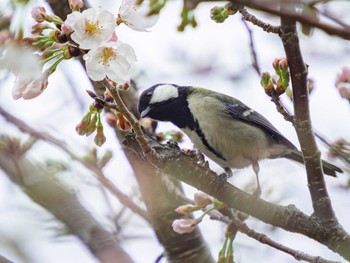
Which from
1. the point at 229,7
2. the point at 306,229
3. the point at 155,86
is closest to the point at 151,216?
the point at 306,229

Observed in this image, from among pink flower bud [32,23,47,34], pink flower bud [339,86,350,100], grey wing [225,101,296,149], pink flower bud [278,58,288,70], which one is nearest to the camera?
pink flower bud [32,23,47,34]

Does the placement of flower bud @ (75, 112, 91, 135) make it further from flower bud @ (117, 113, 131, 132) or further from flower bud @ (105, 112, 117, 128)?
flower bud @ (105, 112, 117, 128)

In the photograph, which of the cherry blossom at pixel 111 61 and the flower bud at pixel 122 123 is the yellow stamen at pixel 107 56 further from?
the flower bud at pixel 122 123

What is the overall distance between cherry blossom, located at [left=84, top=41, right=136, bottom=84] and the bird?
1625 millimetres

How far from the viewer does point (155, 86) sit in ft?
12.6

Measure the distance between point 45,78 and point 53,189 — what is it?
1.08 meters

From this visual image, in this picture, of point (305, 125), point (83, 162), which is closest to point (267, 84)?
point (305, 125)

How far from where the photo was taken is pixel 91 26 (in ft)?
5.35

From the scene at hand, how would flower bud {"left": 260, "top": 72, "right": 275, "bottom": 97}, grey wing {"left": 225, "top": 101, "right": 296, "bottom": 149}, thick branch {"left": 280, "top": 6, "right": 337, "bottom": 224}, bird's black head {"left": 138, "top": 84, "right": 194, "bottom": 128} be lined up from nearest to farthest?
thick branch {"left": 280, "top": 6, "right": 337, "bottom": 224}
flower bud {"left": 260, "top": 72, "right": 275, "bottom": 97}
bird's black head {"left": 138, "top": 84, "right": 194, "bottom": 128}
grey wing {"left": 225, "top": 101, "right": 296, "bottom": 149}

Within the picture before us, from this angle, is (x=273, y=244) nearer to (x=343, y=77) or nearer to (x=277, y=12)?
(x=343, y=77)

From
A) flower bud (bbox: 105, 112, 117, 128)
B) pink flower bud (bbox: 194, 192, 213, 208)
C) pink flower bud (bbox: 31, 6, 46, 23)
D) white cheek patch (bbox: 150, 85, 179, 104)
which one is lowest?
pink flower bud (bbox: 194, 192, 213, 208)

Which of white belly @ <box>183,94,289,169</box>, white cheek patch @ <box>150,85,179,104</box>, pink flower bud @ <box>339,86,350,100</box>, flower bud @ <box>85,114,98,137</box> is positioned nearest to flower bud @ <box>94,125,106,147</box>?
flower bud @ <box>85,114,98,137</box>

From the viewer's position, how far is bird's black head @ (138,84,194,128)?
3.61 metres

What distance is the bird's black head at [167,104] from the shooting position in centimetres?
361
